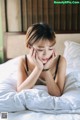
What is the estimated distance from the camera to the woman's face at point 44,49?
1542 mm

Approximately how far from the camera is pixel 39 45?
1.57 meters

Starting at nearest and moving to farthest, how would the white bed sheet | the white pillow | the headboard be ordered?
the white bed sheet, the white pillow, the headboard

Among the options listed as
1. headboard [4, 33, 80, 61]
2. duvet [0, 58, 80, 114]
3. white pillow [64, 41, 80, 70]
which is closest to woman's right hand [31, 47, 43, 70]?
duvet [0, 58, 80, 114]

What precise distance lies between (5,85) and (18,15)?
155cm

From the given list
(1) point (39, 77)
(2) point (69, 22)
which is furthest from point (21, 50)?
(1) point (39, 77)

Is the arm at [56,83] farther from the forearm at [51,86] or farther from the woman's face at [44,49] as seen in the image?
the woman's face at [44,49]

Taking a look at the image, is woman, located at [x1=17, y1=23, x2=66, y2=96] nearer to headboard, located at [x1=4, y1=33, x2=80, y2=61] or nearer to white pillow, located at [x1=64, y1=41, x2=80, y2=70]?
white pillow, located at [x1=64, y1=41, x2=80, y2=70]

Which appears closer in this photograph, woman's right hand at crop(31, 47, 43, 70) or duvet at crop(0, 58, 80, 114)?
duvet at crop(0, 58, 80, 114)

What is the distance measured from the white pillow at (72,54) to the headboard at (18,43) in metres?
0.14

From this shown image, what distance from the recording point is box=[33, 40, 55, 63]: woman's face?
60.7 inches

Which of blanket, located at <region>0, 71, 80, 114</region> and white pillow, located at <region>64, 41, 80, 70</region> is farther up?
white pillow, located at <region>64, 41, 80, 70</region>

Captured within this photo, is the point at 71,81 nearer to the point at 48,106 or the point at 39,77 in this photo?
the point at 39,77

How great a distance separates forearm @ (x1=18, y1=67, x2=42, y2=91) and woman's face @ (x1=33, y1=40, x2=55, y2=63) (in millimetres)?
95

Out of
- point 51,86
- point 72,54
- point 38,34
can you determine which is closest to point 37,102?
point 51,86
